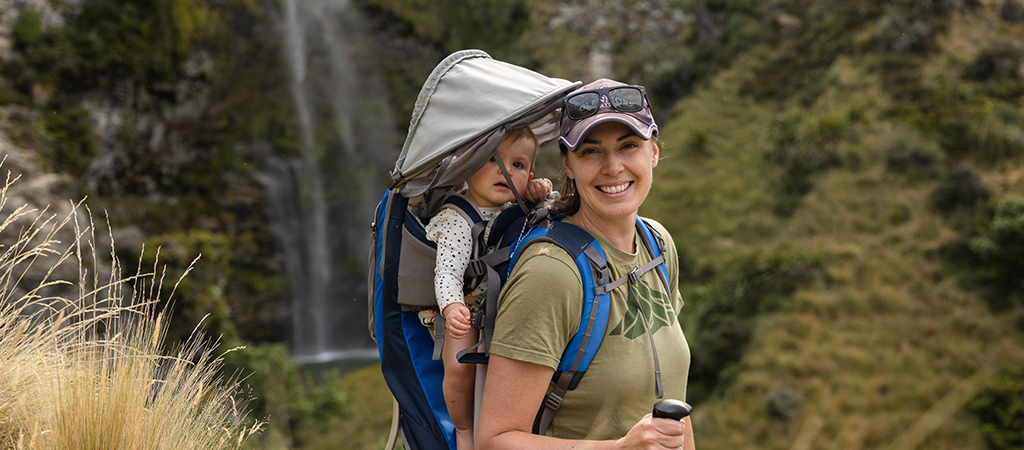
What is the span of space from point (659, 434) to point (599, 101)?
3.28ft

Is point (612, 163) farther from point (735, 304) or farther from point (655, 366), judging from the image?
point (735, 304)

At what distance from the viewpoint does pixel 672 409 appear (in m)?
1.53

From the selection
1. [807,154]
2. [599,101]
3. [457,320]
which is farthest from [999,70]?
[457,320]

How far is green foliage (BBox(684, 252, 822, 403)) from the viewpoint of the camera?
1351 cm

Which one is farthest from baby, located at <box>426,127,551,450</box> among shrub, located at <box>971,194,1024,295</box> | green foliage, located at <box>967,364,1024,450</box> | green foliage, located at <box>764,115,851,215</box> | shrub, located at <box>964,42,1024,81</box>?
shrub, located at <box>964,42,1024,81</box>

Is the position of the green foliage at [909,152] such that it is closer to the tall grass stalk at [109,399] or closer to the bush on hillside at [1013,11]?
the bush on hillside at [1013,11]

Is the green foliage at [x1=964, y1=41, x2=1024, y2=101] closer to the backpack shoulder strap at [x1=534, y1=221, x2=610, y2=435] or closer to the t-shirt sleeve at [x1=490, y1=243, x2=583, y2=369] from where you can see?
the backpack shoulder strap at [x1=534, y1=221, x2=610, y2=435]

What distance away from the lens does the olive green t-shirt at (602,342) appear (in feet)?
5.69

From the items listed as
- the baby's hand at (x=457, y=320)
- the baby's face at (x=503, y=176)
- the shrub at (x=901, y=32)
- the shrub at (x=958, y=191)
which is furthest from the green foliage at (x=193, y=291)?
the shrub at (x=901, y=32)

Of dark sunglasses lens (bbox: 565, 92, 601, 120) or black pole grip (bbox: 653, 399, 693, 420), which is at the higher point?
dark sunglasses lens (bbox: 565, 92, 601, 120)

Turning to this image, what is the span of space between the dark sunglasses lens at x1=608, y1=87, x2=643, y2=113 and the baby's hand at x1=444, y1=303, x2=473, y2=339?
84 centimetres

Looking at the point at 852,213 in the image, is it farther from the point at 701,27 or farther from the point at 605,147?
the point at 605,147

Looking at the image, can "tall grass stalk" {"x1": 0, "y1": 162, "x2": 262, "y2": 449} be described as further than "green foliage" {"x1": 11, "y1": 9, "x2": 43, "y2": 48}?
No

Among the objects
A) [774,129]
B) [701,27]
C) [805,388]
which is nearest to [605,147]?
[805,388]
